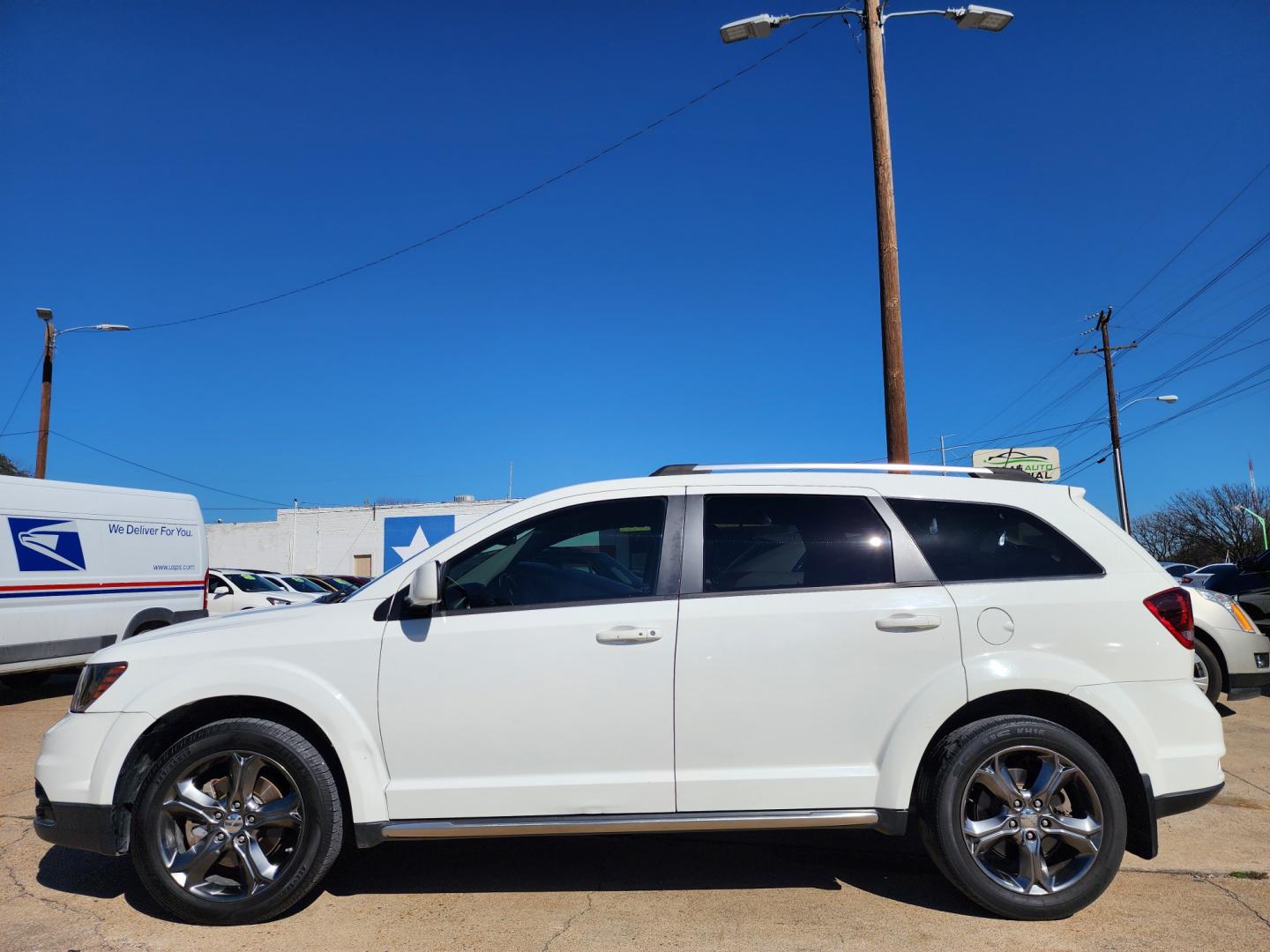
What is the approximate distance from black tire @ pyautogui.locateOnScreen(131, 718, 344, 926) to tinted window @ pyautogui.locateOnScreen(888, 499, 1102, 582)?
274 centimetres

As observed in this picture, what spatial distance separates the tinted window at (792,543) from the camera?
12.0ft

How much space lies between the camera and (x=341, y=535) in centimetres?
4144

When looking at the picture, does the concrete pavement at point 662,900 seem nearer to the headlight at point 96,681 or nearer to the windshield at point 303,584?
the headlight at point 96,681

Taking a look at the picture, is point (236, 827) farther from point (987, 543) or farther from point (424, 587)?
point (987, 543)

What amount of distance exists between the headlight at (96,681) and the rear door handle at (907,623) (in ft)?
10.5

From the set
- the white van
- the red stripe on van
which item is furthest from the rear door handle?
the red stripe on van

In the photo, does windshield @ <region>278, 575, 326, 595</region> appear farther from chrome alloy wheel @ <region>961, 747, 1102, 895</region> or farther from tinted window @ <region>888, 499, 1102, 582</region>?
chrome alloy wheel @ <region>961, 747, 1102, 895</region>

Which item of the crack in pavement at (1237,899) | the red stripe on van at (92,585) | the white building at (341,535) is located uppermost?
the white building at (341,535)

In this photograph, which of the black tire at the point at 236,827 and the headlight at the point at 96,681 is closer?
the black tire at the point at 236,827

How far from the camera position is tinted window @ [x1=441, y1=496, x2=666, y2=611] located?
Result: 365 cm

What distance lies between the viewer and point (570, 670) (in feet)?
11.4

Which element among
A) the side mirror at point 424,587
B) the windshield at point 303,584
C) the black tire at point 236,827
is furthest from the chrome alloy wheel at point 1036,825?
the windshield at point 303,584

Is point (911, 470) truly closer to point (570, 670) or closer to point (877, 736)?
point (877, 736)

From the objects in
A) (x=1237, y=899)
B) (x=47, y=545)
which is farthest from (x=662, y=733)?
(x=47, y=545)
